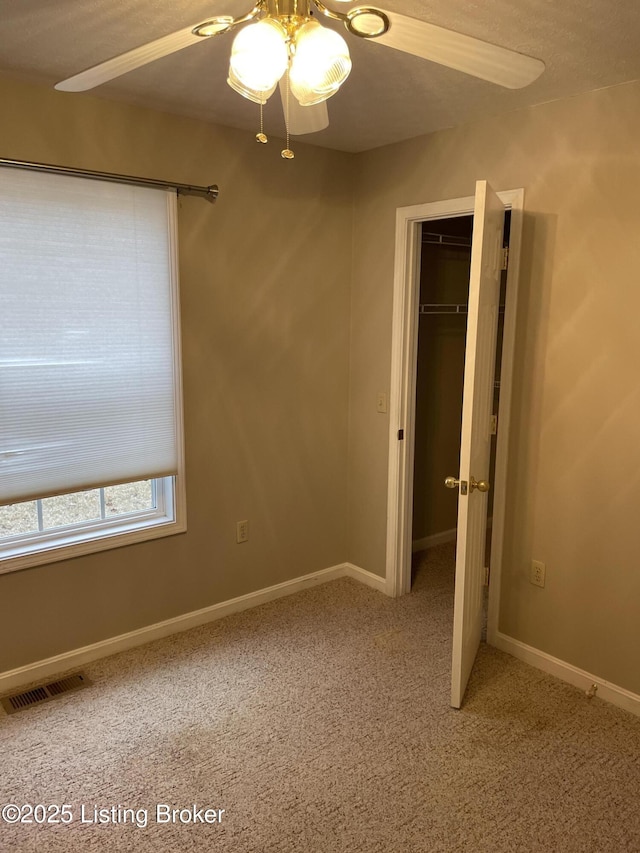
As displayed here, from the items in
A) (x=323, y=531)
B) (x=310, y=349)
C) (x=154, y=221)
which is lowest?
(x=323, y=531)

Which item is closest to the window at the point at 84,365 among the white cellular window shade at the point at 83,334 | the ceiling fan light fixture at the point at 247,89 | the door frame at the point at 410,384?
the white cellular window shade at the point at 83,334

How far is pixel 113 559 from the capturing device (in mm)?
2969

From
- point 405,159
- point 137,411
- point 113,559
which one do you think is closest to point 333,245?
point 405,159

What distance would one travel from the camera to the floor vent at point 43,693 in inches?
103

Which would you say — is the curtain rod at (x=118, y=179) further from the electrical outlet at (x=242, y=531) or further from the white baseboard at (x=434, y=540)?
the white baseboard at (x=434, y=540)

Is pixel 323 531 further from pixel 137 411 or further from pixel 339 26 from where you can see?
pixel 339 26

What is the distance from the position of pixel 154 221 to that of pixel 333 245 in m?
1.04

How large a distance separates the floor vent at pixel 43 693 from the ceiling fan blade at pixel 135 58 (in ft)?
7.35

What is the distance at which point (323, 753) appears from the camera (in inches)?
92.8

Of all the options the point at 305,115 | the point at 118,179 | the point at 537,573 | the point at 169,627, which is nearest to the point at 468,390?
the point at 537,573

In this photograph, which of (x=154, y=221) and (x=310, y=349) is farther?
(x=310, y=349)

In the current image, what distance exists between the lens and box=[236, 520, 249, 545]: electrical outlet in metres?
3.40

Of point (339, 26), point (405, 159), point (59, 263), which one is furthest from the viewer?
point (405, 159)

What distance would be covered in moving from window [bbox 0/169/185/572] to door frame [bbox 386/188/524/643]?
1149mm
